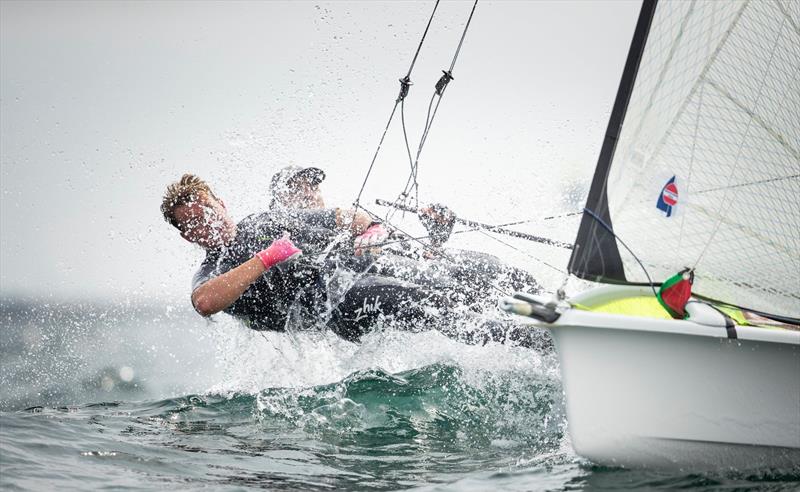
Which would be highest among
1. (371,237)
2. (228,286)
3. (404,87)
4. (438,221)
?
(404,87)

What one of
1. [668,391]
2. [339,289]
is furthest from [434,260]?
[668,391]

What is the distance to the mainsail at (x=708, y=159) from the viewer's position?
3.33 m

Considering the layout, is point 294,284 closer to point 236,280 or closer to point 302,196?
point 236,280

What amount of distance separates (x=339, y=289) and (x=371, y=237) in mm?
494

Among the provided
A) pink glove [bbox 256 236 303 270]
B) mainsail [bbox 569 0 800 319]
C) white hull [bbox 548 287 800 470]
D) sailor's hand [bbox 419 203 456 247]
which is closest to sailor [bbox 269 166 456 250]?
sailor's hand [bbox 419 203 456 247]

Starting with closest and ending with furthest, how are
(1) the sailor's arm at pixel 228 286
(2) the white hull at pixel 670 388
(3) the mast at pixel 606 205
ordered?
(2) the white hull at pixel 670 388 < (3) the mast at pixel 606 205 < (1) the sailor's arm at pixel 228 286

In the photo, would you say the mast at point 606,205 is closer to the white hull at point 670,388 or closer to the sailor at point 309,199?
the white hull at point 670,388

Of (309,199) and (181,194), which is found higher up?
(309,199)

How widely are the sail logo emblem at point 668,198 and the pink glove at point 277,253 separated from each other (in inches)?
86.6

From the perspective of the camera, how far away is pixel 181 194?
473 centimetres

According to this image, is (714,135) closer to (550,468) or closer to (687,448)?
(687,448)

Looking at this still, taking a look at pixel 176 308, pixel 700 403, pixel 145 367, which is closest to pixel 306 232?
pixel 700 403

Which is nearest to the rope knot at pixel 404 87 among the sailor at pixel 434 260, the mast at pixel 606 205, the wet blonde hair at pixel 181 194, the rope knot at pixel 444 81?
the rope knot at pixel 444 81

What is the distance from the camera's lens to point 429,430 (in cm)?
430
